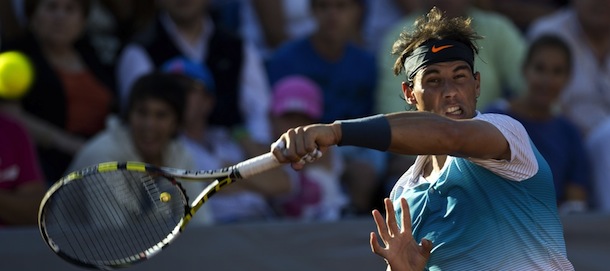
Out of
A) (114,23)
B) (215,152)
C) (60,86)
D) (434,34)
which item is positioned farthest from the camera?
(114,23)

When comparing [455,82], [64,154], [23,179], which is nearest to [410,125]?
[455,82]

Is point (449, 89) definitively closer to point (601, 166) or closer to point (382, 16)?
point (601, 166)

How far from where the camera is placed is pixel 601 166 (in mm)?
8078

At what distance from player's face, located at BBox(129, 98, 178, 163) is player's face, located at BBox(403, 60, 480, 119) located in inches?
127

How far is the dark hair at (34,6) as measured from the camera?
771 centimetres

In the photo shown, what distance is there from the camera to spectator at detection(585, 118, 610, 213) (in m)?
8.04

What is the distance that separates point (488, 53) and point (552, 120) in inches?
35.2

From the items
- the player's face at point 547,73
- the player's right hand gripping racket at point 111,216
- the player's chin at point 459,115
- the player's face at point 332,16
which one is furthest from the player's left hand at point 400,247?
the player's face at point 332,16

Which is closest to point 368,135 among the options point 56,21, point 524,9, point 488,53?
point 56,21

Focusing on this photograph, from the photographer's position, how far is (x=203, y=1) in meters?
Answer: 8.27

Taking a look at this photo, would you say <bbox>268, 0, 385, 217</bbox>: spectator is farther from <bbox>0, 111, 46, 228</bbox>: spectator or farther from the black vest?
<bbox>0, 111, 46, 228</bbox>: spectator

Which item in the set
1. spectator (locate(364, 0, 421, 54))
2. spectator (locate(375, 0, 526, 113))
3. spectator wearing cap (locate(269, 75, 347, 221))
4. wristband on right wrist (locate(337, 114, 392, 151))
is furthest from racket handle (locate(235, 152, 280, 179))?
spectator (locate(364, 0, 421, 54))

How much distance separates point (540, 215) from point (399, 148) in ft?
2.30

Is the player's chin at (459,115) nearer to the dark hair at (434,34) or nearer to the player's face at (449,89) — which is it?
the player's face at (449,89)
